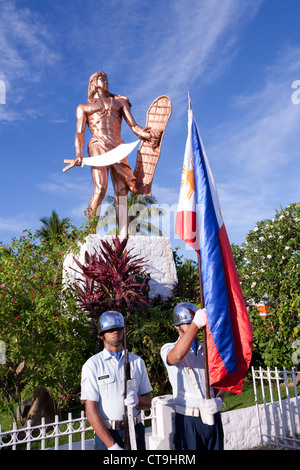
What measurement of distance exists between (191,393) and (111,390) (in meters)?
0.70

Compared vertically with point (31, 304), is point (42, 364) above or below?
below

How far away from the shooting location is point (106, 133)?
28.3 ft

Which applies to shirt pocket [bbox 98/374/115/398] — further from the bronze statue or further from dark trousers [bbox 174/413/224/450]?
the bronze statue

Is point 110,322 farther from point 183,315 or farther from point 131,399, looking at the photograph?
point 183,315

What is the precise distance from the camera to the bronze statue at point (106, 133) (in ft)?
27.8

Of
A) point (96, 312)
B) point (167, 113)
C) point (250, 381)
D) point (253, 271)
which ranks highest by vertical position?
point (167, 113)

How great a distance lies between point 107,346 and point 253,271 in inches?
257

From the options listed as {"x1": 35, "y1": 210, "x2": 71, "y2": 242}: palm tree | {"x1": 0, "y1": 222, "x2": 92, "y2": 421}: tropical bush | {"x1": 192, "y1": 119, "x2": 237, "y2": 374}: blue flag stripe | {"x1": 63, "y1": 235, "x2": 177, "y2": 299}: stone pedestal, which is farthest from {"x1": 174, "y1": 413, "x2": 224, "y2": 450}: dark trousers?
{"x1": 35, "y1": 210, "x2": 71, "y2": 242}: palm tree

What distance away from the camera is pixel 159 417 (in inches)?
156

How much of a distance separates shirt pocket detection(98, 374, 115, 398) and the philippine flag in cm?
83

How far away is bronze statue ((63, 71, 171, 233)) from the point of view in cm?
848

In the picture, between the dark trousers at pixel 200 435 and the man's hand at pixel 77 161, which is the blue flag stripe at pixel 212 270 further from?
the man's hand at pixel 77 161

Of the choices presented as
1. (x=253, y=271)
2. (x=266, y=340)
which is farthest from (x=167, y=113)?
(x=266, y=340)
